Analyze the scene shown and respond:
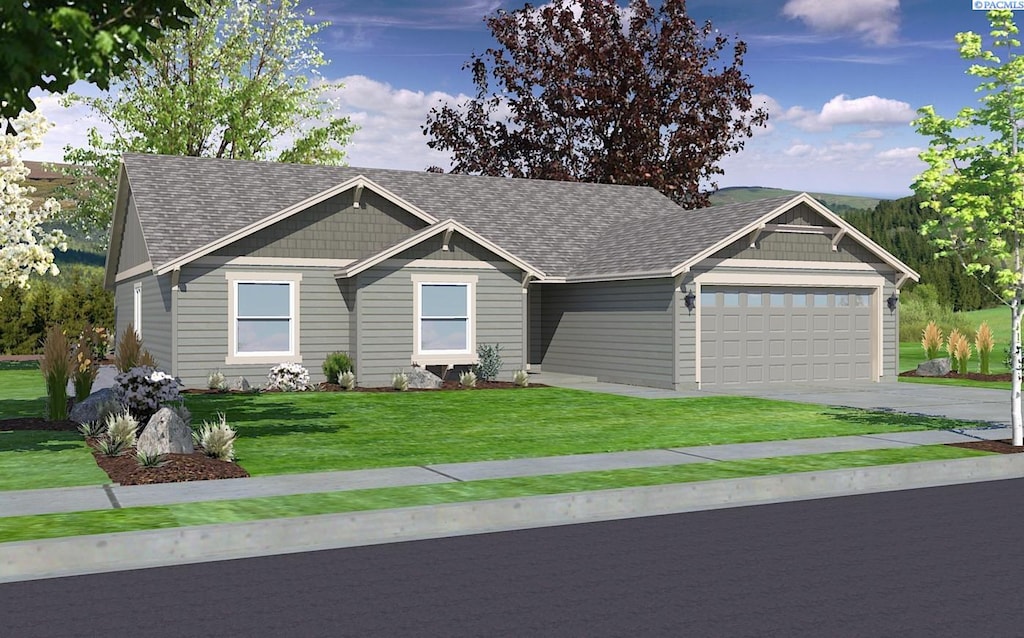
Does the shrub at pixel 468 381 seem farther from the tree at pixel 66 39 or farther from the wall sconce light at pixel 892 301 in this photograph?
the tree at pixel 66 39

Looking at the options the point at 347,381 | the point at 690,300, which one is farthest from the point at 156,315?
the point at 690,300

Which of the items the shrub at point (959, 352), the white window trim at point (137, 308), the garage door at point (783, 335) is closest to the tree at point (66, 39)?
the garage door at point (783, 335)

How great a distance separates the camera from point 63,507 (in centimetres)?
988

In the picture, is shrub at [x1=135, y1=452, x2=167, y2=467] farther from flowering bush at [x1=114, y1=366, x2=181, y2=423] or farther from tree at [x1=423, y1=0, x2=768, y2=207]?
tree at [x1=423, y1=0, x2=768, y2=207]

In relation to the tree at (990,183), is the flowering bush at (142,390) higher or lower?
lower

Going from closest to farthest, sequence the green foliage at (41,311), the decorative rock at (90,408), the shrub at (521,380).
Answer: the decorative rock at (90,408)
the shrub at (521,380)
the green foliage at (41,311)

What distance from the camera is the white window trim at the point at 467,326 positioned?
2538 cm

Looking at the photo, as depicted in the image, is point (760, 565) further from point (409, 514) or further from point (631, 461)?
point (631, 461)

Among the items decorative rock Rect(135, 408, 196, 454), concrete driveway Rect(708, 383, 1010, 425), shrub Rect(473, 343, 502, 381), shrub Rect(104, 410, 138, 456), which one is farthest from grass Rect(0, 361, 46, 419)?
concrete driveway Rect(708, 383, 1010, 425)

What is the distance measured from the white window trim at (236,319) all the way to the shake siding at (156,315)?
1.47 m

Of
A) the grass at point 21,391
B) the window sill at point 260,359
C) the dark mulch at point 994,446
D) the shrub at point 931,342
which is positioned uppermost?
the shrub at point 931,342

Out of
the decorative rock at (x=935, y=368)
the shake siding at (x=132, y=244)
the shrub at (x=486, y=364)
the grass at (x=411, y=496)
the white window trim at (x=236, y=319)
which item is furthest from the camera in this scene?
the decorative rock at (x=935, y=368)

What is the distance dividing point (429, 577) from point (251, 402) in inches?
555

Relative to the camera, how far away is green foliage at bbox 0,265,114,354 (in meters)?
39.3
